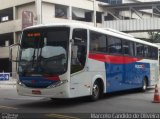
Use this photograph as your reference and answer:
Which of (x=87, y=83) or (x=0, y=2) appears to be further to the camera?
(x=0, y=2)

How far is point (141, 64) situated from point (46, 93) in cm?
959

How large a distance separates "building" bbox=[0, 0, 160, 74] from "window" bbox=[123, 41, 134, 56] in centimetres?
3108

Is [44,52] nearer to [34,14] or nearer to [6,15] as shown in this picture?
[34,14]

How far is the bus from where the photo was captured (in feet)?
48.5

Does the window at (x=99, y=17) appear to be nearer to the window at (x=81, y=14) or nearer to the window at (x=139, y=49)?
the window at (x=81, y=14)

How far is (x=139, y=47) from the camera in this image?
22.8 meters

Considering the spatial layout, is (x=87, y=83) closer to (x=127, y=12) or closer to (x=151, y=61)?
(x=151, y=61)

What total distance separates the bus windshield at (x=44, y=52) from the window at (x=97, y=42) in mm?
1949

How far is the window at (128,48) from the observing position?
20.5 metres

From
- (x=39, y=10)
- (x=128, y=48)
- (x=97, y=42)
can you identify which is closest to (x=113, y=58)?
(x=97, y=42)

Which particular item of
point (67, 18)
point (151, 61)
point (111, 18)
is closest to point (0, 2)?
point (67, 18)

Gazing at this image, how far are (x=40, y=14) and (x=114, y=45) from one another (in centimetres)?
3448

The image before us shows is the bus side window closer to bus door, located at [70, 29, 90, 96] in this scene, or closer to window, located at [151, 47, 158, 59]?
bus door, located at [70, 29, 90, 96]

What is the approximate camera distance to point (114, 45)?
19.2 m
